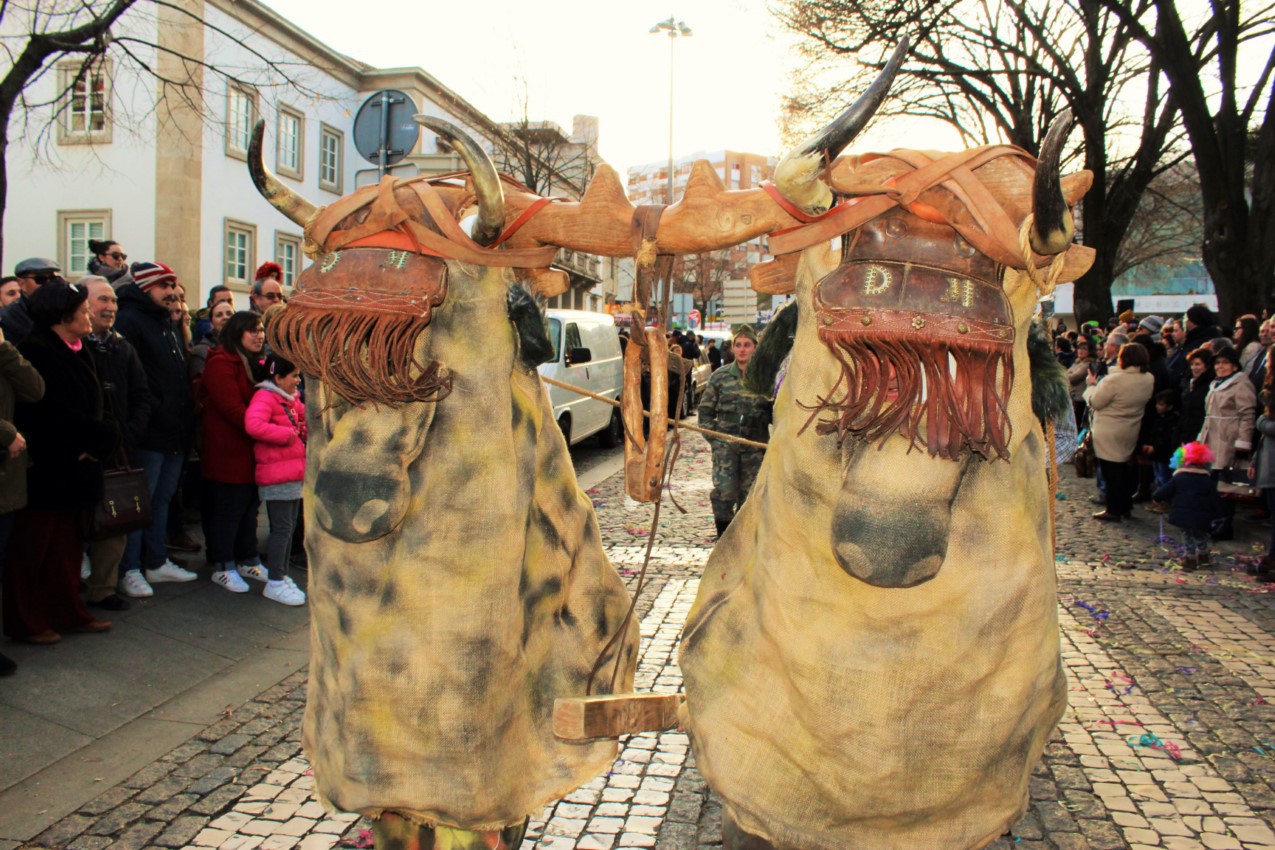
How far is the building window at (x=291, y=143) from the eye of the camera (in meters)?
22.6

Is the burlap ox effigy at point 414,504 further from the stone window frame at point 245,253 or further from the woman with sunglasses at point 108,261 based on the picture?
the stone window frame at point 245,253

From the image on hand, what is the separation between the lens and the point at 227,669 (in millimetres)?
4836

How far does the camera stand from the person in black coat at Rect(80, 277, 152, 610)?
5.24 m

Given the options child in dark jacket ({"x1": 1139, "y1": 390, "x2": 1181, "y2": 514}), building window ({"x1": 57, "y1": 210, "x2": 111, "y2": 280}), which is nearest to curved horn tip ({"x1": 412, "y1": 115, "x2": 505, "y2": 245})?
child in dark jacket ({"x1": 1139, "y1": 390, "x2": 1181, "y2": 514})

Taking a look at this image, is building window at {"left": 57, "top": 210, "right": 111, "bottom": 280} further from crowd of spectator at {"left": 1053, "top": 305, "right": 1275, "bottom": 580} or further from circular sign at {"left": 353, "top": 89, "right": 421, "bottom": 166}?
crowd of spectator at {"left": 1053, "top": 305, "right": 1275, "bottom": 580}

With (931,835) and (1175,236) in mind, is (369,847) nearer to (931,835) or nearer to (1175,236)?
(931,835)

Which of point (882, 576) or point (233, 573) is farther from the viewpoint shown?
point (233, 573)

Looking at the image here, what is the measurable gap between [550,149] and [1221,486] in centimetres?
1527

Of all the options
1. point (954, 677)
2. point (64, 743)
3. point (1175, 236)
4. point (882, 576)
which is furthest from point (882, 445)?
point (1175, 236)

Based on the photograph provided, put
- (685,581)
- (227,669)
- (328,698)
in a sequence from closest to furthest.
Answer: (328,698), (227,669), (685,581)

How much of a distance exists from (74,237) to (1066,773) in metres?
22.0

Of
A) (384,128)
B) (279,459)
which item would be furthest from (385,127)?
(279,459)

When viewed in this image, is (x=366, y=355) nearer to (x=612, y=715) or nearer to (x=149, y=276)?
(x=612, y=715)

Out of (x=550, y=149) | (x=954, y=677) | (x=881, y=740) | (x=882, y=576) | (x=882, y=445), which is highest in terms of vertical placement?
(x=550, y=149)
